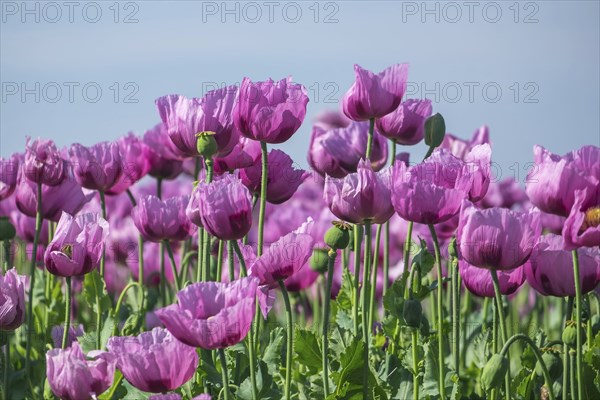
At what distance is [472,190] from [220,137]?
497 mm

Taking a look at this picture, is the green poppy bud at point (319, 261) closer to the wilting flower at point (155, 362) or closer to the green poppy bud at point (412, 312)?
the green poppy bud at point (412, 312)

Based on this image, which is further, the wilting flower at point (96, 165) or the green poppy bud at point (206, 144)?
the wilting flower at point (96, 165)

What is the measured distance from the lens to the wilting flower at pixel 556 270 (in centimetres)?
192

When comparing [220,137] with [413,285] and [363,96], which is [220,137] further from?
[413,285]

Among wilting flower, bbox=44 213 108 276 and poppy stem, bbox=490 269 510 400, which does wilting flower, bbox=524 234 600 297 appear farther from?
wilting flower, bbox=44 213 108 276

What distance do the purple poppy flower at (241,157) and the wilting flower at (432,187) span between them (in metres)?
0.38

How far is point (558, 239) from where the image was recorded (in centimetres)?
201

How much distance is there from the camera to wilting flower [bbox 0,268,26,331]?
6.27 feet

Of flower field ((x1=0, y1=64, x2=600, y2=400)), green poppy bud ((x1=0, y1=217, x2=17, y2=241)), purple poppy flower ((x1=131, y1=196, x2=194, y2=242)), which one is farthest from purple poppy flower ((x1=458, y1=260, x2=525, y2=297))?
green poppy bud ((x1=0, y1=217, x2=17, y2=241))

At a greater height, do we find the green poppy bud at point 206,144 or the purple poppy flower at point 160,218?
the green poppy bud at point 206,144

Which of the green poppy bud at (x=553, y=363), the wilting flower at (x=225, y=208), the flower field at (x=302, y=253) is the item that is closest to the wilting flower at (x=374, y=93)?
the flower field at (x=302, y=253)

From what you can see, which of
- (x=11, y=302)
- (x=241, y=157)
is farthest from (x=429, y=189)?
(x=11, y=302)

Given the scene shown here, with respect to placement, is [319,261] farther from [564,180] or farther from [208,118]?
[564,180]

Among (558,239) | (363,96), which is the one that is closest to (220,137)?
(363,96)
